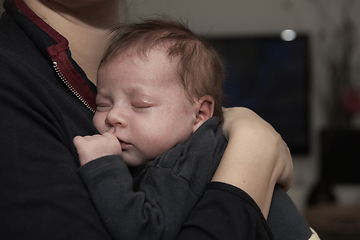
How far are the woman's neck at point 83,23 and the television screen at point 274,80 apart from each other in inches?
111

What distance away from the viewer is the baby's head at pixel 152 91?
2.83 ft

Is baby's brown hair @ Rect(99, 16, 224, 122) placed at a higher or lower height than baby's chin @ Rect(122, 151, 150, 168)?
higher

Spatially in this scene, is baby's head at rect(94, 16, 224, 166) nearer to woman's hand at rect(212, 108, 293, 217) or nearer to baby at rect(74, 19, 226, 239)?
baby at rect(74, 19, 226, 239)

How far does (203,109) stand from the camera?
38.6 inches

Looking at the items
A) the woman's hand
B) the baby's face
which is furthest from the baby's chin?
the woman's hand

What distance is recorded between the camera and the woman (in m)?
0.56

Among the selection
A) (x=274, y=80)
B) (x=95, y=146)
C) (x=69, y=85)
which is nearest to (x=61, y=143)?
(x=95, y=146)

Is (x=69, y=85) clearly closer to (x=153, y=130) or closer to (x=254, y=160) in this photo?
(x=153, y=130)

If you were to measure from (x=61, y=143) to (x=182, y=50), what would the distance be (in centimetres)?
45

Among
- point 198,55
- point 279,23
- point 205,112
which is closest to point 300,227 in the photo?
point 205,112

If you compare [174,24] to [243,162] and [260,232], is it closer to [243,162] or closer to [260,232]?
[243,162]

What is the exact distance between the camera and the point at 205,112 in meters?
A: 0.99

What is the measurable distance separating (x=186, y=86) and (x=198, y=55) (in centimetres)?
13

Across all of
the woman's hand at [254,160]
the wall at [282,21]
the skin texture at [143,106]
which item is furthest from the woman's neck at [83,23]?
the wall at [282,21]
